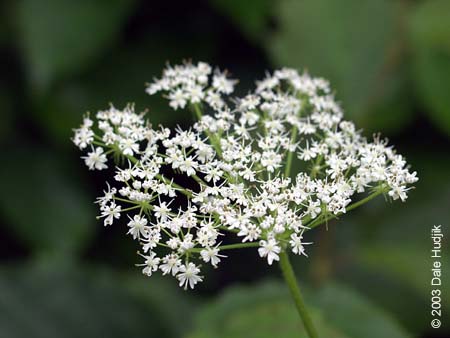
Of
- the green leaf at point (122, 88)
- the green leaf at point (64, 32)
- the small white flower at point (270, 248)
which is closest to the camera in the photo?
the small white flower at point (270, 248)

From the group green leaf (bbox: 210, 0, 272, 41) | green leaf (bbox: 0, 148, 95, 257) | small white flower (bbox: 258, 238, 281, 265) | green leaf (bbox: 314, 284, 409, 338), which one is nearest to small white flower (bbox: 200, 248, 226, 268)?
small white flower (bbox: 258, 238, 281, 265)

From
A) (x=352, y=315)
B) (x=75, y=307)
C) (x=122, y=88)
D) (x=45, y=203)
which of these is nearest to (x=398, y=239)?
(x=352, y=315)

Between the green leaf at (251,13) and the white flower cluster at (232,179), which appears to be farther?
the green leaf at (251,13)

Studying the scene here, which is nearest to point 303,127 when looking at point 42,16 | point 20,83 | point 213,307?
point 213,307

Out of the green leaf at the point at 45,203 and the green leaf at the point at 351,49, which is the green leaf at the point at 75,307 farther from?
the green leaf at the point at 351,49

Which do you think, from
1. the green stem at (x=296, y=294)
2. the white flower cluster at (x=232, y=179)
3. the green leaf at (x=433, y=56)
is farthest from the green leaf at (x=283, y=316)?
the green leaf at (x=433, y=56)
